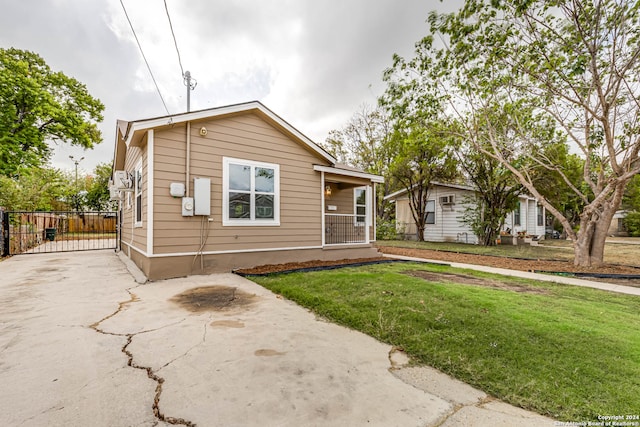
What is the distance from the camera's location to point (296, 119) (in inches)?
683

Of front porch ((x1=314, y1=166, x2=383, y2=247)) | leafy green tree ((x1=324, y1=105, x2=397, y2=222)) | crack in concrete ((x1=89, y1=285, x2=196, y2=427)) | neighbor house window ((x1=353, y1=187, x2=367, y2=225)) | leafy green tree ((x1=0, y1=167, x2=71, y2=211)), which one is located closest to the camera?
crack in concrete ((x1=89, y1=285, x2=196, y2=427))

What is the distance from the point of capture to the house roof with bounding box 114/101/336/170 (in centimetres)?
543

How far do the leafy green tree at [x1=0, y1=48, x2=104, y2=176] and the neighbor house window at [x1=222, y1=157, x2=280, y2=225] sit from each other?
14.9 metres

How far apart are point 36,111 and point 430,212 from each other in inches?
884

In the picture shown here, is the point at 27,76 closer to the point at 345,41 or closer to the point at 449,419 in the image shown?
the point at 345,41

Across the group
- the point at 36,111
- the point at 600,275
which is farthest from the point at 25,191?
the point at 600,275

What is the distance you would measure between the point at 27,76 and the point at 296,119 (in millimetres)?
13850

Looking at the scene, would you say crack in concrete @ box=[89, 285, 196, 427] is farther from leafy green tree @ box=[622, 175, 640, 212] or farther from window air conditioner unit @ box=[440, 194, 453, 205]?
leafy green tree @ box=[622, 175, 640, 212]

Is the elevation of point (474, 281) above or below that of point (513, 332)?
below

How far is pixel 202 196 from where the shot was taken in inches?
230

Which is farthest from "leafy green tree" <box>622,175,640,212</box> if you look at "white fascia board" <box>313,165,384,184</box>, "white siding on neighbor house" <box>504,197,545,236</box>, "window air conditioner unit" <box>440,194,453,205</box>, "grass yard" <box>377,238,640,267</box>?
"white fascia board" <box>313,165,384,184</box>

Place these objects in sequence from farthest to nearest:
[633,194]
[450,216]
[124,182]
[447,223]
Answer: [633,194] < [447,223] < [450,216] < [124,182]

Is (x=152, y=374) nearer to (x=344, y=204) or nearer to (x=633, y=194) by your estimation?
(x=344, y=204)

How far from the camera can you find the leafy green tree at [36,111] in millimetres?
13914
